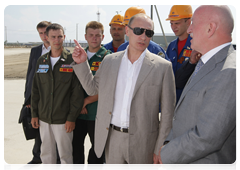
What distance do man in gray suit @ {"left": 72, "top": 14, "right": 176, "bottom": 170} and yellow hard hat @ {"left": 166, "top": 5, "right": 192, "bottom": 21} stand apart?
1.09 m

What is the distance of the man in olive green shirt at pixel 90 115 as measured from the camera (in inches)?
114

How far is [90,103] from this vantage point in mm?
2895

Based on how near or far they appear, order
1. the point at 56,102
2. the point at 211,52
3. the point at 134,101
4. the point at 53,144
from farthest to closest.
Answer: the point at 53,144, the point at 56,102, the point at 134,101, the point at 211,52

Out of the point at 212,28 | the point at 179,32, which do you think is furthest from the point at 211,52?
the point at 179,32

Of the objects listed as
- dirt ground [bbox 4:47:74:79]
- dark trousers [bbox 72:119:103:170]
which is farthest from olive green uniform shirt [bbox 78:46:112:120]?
dirt ground [bbox 4:47:74:79]

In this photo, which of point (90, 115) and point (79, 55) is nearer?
point (79, 55)

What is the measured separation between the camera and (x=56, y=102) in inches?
106

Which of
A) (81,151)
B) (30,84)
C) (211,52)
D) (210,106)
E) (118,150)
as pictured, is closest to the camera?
(210,106)

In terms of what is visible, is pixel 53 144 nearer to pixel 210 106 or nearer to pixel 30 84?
pixel 30 84

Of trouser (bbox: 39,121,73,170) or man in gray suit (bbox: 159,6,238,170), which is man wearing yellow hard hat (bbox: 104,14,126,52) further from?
man in gray suit (bbox: 159,6,238,170)

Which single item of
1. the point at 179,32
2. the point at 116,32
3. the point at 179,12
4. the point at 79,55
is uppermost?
the point at 179,12

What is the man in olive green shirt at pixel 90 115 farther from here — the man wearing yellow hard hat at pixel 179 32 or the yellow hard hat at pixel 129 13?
the man wearing yellow hard hat at pixel 179 32

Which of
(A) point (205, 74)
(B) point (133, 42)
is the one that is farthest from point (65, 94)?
(A) point (205, 74)

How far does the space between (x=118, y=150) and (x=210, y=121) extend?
43.4 inches
